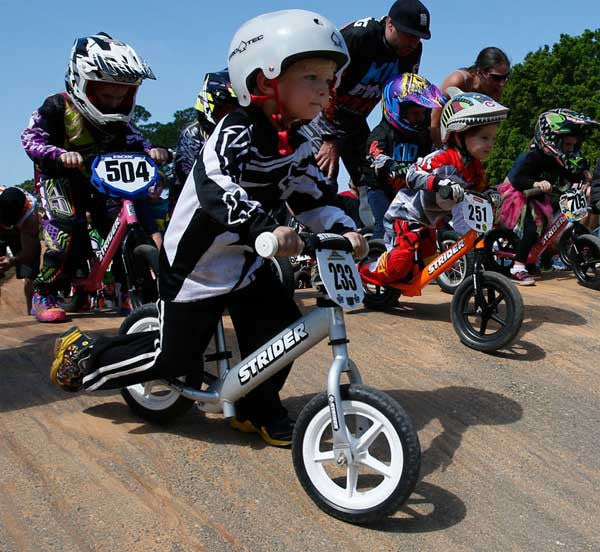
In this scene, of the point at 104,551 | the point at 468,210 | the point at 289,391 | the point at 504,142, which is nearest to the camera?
the point at 104,551

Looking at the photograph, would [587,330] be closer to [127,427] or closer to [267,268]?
[267,268]

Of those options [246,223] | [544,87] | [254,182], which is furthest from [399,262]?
[544,87]

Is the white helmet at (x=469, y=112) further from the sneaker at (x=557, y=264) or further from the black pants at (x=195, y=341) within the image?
the sneaker at (x=557, y=264)

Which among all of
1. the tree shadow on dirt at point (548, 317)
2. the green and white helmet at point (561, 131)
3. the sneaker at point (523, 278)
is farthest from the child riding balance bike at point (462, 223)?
the green and white helmet at point (561, 131)

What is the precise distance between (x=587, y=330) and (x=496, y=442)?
2.45 meters

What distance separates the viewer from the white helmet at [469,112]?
520cm

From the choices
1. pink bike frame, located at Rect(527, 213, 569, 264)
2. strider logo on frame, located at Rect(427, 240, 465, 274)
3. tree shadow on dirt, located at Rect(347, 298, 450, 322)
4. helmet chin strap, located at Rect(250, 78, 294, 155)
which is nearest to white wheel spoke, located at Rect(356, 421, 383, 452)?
helmet chin strap, located at Rect(250, 78, 294, 155)

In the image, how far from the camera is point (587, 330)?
5785 millimetres

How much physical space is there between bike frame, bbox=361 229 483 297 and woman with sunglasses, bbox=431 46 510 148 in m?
1.96

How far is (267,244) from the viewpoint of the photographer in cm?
272

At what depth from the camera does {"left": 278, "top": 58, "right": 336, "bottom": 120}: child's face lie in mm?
3027

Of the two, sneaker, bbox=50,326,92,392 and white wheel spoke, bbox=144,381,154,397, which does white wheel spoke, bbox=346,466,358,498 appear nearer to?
white wheel spoke, bbox=144,381,154,397

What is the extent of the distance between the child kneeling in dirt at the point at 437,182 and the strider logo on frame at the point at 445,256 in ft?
0.55

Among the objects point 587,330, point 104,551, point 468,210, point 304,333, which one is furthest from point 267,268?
point 587,330
